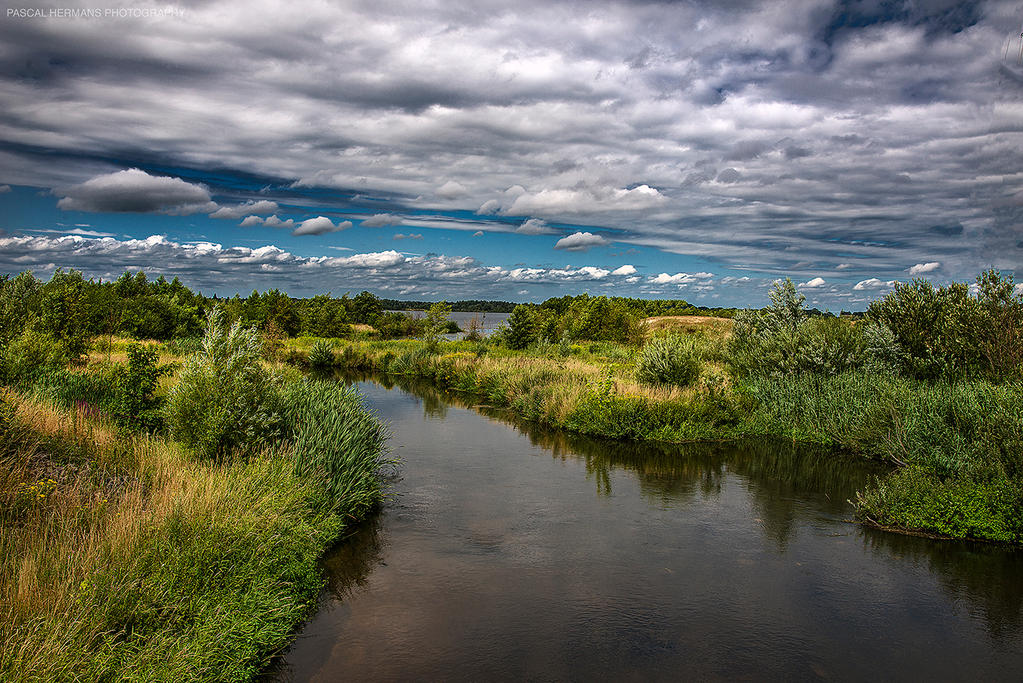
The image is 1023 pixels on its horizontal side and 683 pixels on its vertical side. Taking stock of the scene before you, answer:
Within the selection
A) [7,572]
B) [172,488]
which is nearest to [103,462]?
[172,488]

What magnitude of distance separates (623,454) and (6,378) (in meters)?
15.6

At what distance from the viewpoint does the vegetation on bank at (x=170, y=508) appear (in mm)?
5660

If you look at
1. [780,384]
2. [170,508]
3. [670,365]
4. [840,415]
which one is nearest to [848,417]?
[840,415]

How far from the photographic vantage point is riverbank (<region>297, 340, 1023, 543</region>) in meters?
11.6

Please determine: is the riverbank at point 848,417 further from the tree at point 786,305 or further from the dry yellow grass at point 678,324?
the dry yellow grass at point 678,324

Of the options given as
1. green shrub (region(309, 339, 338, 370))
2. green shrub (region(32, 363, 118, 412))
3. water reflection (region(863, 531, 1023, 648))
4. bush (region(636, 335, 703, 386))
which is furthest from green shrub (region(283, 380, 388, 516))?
green shrub (region(309, 339, 338, 370))

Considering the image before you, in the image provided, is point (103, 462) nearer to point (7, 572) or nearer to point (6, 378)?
point (7, 572)

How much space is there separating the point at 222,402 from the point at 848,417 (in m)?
16.7

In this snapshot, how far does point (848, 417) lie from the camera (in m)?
18.3

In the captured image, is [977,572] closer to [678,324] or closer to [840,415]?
[840,415]

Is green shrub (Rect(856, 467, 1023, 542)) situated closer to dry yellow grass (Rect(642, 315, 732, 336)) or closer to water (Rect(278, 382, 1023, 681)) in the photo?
water (Rect(278, 382, 1023, 681))

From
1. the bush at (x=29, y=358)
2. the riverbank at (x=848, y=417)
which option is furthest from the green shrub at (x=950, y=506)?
the bush at (x=29, y=358)

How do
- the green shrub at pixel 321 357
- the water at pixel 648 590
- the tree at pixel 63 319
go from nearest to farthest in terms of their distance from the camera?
1. the water at pixel 648 590
2. the tree at pixel 63 319
3. the green shrub at pixel 321 357

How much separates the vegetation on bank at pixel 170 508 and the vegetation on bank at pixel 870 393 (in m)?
10.3
